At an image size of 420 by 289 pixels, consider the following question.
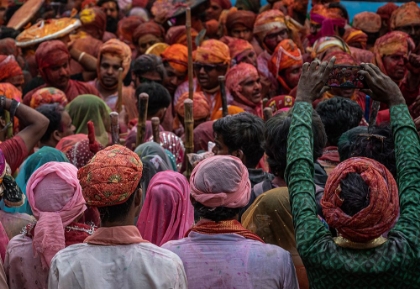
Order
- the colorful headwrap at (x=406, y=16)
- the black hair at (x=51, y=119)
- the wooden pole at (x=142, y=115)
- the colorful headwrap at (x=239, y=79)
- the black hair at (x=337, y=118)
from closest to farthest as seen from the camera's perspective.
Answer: the black hair at (x=337, y=118)
the wooden pole at (x=142, y=115)
the black hair at (x=51, y=119)
the colorful headwrap at (x=239, y=79)
the colorful headwrap at (x=406, y=16)

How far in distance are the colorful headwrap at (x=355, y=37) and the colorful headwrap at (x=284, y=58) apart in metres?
0.87

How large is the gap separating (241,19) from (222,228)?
753cm

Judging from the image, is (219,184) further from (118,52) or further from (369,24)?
(369,24)

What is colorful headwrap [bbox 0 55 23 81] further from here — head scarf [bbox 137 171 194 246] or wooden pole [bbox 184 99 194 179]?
head scarf [bbox 137 171 194 246]

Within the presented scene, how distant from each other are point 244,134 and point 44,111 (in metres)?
1.72

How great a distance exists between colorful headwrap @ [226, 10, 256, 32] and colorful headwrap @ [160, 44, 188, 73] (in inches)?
44.0

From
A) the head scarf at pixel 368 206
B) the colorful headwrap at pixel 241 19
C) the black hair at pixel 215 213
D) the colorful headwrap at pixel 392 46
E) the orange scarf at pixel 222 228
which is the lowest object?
the colorful headwrap at pixel 241 19

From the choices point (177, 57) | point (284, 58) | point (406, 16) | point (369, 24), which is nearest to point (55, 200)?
point (284, 58)

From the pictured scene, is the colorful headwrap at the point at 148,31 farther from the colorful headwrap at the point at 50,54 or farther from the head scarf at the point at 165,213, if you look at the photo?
the head scarf at the point at 165,213

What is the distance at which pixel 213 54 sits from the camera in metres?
8.96

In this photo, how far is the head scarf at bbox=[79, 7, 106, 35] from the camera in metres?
11.1

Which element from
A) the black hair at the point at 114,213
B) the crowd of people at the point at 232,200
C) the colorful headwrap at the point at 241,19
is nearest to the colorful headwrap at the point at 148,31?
the colorful headwrap at the point at 241,19

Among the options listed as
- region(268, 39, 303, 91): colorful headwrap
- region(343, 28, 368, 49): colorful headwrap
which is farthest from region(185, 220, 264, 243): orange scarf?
region(343, 28, 368, 49): colorful headwrap

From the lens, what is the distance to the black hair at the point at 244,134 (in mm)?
4645
